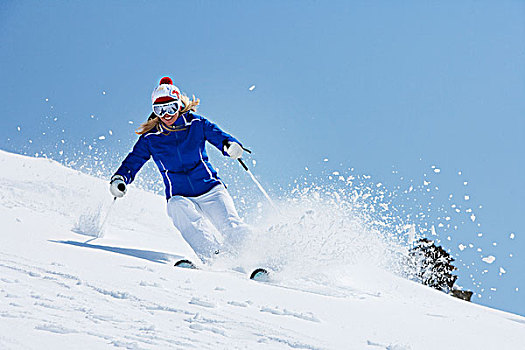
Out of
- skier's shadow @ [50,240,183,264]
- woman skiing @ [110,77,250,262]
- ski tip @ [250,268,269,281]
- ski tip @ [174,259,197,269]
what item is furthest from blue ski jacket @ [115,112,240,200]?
ski tip @ [250,268,269,281]

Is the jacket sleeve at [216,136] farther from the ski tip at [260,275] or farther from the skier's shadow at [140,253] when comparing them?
the ski tip at [260,275]

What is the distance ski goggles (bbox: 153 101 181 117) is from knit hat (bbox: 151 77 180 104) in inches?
1.8

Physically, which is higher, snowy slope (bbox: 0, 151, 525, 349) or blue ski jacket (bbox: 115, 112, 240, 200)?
blue ski jacket (bbox: 115, 112, 240, 200)

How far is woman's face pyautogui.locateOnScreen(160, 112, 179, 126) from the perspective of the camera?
4680mm

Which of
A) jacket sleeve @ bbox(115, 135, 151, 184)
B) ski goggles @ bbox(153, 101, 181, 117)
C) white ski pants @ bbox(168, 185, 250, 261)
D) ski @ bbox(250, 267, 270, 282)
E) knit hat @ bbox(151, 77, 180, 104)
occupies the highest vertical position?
knit hat @ bbox(151, 77, 180, 104)

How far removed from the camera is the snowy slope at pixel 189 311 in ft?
5.93

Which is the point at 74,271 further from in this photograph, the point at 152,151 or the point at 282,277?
the point at 152,151

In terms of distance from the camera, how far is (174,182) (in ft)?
15.3

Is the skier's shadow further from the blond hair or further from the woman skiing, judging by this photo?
the blond hair

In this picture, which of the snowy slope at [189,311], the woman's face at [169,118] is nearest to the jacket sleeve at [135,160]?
the woman's face at [169,118]

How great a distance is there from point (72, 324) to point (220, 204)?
2612 mm

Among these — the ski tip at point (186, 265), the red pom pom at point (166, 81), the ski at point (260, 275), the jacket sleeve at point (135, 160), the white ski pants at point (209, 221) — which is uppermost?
the red pom pom at point (166, 81)

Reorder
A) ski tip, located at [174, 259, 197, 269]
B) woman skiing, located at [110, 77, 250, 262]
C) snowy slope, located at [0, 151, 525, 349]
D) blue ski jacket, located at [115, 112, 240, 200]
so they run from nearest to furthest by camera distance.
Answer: snowy slope, located at [0, 151, 525, 349], ski tip, located at [174, 259, 197, 269], woman skiing, located at [110, 77, 250, 262], blue ski jacket, located at [115, 112, 240, 200]

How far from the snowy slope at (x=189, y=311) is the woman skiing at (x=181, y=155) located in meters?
0.71
